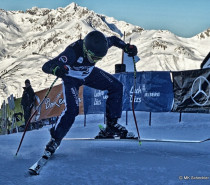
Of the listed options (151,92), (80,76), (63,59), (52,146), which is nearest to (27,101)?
(151,92)

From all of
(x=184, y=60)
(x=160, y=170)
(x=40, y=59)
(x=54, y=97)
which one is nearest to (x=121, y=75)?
(x=54, y=97)

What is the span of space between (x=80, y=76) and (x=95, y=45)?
22.6 inches

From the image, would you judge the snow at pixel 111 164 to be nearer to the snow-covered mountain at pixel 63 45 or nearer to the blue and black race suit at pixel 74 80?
the blue and black race suit at pixel 74 80

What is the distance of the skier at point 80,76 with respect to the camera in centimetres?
339

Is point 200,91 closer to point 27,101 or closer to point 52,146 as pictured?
point 52,146

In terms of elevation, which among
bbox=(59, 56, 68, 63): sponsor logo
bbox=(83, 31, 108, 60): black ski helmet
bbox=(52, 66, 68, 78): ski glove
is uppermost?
bbox=(83, 31, 108, 60): black ski helmet

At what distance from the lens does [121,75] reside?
29.9 ft

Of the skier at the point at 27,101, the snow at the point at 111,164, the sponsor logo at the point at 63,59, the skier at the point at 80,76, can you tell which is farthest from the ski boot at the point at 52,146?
the skier at the point at 27,101

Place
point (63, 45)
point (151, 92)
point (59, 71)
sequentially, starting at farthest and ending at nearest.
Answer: point (63, 45) → point (151, 92) → point (59, 71)

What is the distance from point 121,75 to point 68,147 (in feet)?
17.1

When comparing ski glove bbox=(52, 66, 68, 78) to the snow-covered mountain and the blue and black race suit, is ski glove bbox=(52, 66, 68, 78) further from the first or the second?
the snow-covered mountain

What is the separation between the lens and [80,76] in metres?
3.81

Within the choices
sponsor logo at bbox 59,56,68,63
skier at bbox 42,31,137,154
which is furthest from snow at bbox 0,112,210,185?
sponsor logo at bbox 59,56,68,63

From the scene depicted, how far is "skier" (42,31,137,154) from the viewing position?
3393mm
